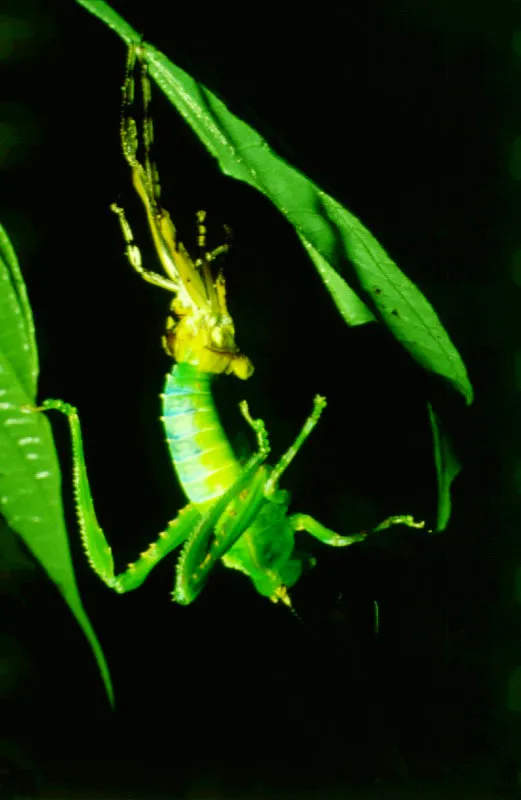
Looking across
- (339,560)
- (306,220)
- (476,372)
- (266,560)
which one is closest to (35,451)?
(306,220)

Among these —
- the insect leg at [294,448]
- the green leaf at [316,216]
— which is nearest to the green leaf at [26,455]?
the green leaf at [316,216]

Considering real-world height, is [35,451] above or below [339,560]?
above

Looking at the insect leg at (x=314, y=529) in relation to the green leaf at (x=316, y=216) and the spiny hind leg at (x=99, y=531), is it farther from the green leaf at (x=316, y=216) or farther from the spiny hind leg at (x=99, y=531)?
the green leaf at (x=316, y=216)

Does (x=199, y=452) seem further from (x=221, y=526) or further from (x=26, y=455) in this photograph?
(x=26, y=455)

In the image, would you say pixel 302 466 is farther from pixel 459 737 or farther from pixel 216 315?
pixel 459 737

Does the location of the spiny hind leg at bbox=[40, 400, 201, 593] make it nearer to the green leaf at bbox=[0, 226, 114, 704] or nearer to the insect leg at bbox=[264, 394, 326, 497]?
the insect leg at bbox=[264, 394, 326, 497]

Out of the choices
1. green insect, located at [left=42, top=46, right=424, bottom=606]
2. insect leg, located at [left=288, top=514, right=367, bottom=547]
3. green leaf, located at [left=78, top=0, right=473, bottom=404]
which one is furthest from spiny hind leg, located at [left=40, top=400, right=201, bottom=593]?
→ green leaf, located at [left=78, top=0, right=473, bottom=404]

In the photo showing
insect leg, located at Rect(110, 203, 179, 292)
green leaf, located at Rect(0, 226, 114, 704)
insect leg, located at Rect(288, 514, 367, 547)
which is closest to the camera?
green leaf, located at Rect(0, 226, 114, 704)
